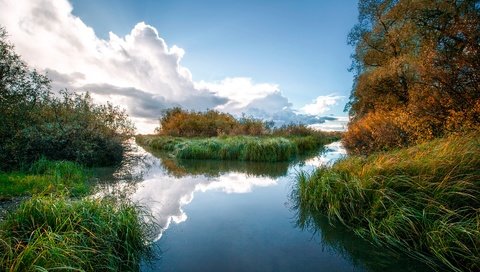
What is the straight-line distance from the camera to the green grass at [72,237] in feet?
9.27

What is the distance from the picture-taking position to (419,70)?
10383mm

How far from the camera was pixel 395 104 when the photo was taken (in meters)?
16.8

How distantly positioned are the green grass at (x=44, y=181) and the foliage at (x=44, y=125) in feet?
4.21

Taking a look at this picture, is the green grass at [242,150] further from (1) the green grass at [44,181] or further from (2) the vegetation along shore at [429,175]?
(1) the green grass at [44,181]

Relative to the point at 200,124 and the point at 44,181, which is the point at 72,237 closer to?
the point at 44,181

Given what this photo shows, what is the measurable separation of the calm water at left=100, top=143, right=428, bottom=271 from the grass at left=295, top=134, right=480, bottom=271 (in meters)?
0.34

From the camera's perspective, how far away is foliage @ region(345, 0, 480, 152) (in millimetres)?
8953

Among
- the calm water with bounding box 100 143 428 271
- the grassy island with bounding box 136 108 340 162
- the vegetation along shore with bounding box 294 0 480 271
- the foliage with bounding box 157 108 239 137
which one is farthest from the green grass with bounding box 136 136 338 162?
the foliage with bounding box 157 108 239 137

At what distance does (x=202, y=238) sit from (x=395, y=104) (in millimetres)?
15955

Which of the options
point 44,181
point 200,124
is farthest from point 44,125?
point 200,124

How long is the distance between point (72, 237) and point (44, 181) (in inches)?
210

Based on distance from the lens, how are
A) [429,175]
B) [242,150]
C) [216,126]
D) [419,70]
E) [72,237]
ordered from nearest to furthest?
[72,237] < [429,175] < [419,70] < [242,150] < [216,126]

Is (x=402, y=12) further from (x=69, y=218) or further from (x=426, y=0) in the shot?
(x=69, y=218)

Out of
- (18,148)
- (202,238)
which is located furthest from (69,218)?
(18,148)
